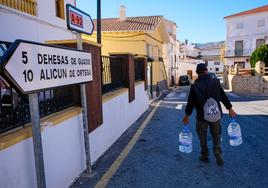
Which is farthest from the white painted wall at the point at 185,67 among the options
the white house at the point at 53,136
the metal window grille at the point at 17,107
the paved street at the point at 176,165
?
the metal window grille at the point at 17,107

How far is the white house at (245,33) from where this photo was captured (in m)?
42.7

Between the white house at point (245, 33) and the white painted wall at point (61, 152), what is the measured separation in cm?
4283

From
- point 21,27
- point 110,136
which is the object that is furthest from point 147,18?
point 110,136

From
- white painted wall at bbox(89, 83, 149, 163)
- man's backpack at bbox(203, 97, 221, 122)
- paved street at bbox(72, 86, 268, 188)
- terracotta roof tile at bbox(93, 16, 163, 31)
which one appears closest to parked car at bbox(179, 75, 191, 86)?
terracotta roof tile at bbox(93, 16, 163, 31)

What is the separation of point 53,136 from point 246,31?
46.1 metres

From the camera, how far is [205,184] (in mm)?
3932

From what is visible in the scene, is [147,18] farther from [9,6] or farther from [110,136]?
[110,136]

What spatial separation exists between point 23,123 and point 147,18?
22036 millimetres

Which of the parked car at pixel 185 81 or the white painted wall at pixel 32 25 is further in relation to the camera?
the parked car at pixel 185 81

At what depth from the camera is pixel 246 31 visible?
43.8 m

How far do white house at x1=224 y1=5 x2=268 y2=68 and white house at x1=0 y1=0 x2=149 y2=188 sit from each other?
40776 mm

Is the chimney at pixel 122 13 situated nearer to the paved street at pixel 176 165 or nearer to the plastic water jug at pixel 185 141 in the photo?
the paved street at pixel 176 165

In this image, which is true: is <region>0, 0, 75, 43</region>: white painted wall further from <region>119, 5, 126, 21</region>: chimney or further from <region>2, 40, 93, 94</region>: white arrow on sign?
<region>119, 5, 126, 21</region>: chimney

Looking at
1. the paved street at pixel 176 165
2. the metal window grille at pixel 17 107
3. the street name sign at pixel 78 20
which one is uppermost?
the street name sign at pixel 78 20
